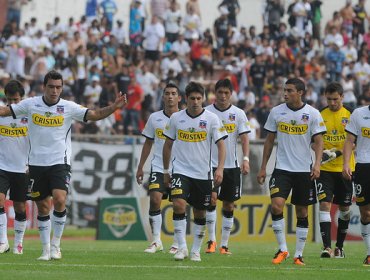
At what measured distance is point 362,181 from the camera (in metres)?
17.9

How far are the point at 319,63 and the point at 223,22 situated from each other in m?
3.68

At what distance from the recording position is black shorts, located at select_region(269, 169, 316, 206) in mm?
18031

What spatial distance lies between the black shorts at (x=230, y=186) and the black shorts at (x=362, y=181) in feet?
10.4

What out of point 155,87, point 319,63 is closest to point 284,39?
point 319,63

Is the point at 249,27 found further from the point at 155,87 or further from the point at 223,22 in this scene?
the point at 155,87

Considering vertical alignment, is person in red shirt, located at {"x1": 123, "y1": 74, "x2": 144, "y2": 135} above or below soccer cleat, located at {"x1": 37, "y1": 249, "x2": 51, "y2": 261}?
above

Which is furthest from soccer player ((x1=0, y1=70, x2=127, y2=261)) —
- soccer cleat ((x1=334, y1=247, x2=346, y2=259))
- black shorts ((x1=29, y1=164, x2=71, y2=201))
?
soccer cleat ((x1=334, y1=247, x2=346, y2=259))

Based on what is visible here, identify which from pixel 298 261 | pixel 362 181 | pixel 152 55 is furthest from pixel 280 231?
pixel 152 55

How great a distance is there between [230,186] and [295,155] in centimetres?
280

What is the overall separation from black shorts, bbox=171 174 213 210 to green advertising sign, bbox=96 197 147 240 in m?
9.55

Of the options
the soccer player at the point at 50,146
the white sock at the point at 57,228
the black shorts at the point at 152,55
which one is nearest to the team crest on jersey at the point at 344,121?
the soccer player at the point at 50,146

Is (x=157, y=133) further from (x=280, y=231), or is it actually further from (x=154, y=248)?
(x=280, y=231)

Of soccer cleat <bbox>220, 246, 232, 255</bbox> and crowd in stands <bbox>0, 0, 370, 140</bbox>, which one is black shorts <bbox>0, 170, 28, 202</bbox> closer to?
soccer cleat <bbox>220, 246, 232, 255</bbox>

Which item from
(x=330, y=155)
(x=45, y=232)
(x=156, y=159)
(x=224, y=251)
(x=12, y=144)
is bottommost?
(x=224, y=251)
